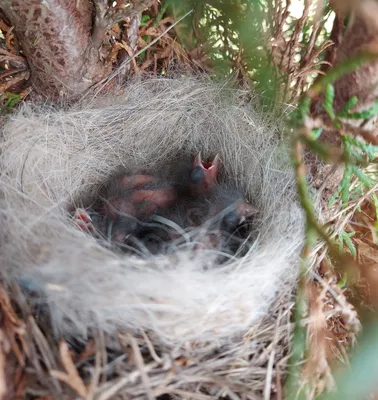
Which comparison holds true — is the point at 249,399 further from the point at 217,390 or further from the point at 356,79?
the point at 356,79

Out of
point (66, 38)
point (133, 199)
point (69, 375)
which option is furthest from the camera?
point (133, 199)

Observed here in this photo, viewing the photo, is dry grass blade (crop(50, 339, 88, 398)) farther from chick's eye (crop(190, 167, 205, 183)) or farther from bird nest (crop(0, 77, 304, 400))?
chick's eye (crop(190, 167, 205, 183))

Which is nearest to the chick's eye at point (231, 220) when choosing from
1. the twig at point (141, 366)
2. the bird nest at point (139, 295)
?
the bird nest at point (139, 295)

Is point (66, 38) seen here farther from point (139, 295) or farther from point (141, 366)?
point (141, 366)

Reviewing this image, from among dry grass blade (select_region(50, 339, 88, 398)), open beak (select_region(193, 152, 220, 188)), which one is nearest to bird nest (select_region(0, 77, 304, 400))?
dry grass blade (select_region(50, 339, 88, 398))

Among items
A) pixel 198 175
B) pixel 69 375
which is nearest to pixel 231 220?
pixel 198 175

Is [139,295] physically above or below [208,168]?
below

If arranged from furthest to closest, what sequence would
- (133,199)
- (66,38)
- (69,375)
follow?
(133,199)
(66,38)
(69,375)
